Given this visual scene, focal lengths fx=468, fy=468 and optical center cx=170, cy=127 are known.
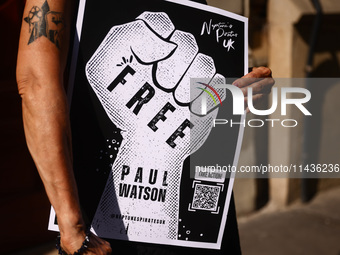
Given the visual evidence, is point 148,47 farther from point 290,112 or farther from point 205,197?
point 290,112

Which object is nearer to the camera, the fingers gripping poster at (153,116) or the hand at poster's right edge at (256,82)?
the fingers gripping poster at (153,116)

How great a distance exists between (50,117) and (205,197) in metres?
0.67

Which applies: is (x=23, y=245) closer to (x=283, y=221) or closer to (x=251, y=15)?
(x=283, y=221)

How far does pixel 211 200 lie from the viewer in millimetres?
1720

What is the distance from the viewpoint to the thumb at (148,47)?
160cm

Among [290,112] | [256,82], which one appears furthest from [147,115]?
[290,112]

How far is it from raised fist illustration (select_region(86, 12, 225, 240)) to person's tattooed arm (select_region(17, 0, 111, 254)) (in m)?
0.19

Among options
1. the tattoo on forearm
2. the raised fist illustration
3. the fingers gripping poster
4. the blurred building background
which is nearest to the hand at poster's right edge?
the fingers gripping poster

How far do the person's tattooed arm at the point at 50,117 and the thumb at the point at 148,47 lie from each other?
0.98 feet

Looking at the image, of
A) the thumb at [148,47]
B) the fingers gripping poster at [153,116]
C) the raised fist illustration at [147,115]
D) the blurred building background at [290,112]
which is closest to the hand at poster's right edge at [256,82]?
the fingers gripping poster at [153,116]

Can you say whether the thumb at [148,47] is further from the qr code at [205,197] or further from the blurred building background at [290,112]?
the blurred building background at [290,112]

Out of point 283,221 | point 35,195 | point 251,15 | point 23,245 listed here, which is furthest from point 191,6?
point 283,221

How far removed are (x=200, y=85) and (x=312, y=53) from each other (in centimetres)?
368

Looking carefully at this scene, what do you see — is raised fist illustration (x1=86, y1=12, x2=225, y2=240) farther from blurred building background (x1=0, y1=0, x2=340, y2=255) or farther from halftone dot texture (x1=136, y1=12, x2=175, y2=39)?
blurred building background (x1=0, y1=0, x2=340, y2=255)
